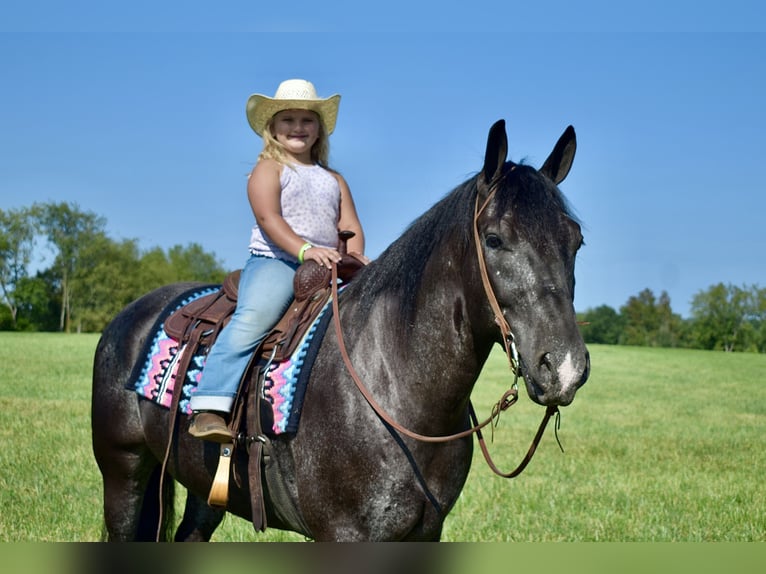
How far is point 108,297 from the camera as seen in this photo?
5584 cm

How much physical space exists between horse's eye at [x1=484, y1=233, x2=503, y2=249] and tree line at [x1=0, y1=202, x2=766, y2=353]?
116 feet

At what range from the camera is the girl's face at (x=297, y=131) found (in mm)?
4344

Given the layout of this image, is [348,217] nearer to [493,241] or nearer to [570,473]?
[493,241]

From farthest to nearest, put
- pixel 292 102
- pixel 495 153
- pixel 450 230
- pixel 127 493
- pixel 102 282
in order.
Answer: pixel 102 282 < pixel 127 493 < pixel 292 102 < pixel 450 230 < pixel 495 153

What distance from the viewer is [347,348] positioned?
3.63 meters

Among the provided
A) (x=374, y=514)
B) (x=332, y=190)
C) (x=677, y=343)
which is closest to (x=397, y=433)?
(x=374, y=514)

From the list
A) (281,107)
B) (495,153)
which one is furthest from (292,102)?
(495,153)

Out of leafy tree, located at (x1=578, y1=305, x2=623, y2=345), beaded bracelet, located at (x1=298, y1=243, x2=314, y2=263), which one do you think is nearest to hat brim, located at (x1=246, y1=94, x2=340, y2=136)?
beaded bracelet, located at (x1=298, y1=243, x2=314, y2=263)

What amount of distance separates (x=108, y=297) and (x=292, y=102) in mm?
55251

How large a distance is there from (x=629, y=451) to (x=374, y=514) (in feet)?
34.5

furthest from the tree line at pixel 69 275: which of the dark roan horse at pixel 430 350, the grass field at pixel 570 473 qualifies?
the dark roan horse at pixel 430 350

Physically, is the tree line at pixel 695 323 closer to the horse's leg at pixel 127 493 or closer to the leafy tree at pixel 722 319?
the leafy tree at pixel 722 319

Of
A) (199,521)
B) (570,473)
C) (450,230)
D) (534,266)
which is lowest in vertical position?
(570,473)

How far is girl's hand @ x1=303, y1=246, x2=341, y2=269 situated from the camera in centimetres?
386
